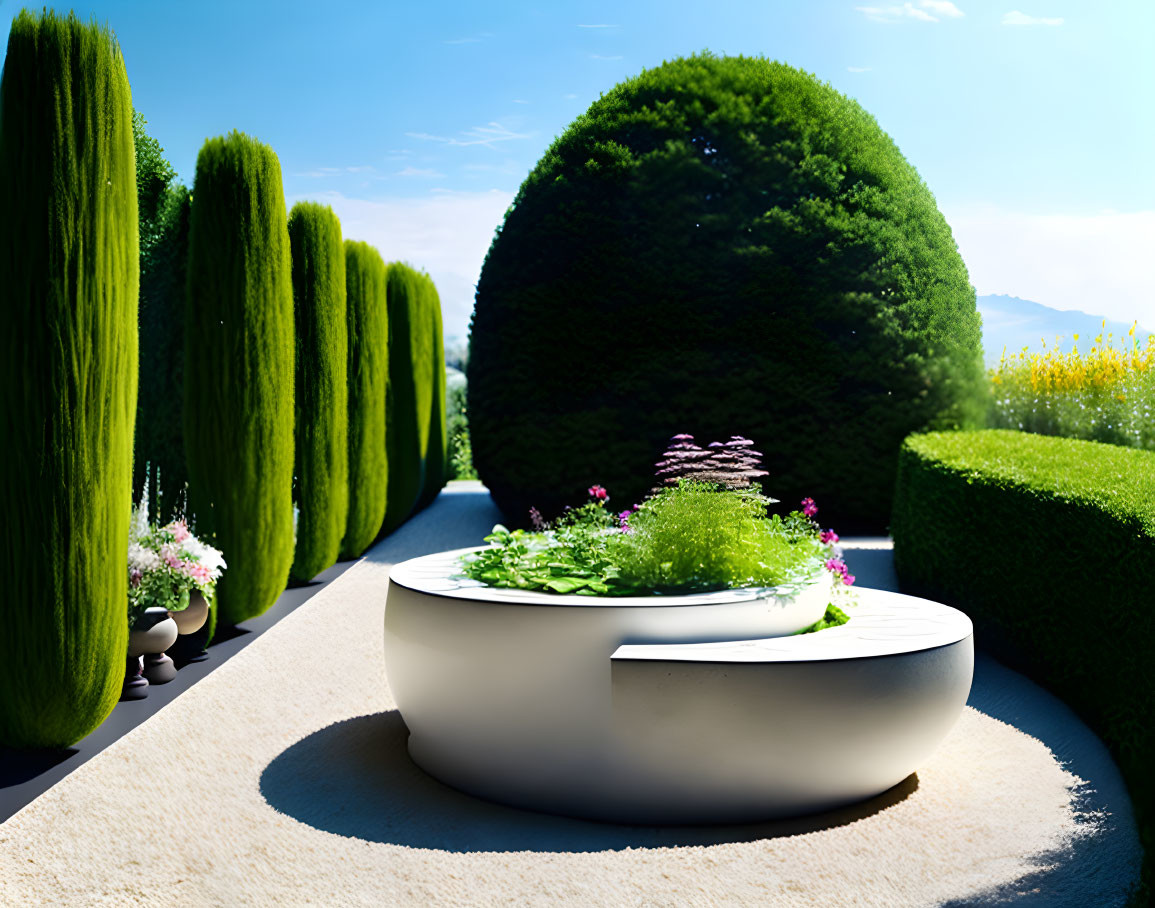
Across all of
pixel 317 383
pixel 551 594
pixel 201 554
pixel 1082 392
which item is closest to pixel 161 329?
pixel 317 383

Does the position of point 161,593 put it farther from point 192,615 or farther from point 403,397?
point 403,397

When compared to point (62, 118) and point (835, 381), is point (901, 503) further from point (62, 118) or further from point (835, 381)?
point (62, 118)

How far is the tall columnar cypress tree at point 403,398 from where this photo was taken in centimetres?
1149

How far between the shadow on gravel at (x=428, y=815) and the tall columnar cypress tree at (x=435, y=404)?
861cm

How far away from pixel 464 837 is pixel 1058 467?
4.86 meters

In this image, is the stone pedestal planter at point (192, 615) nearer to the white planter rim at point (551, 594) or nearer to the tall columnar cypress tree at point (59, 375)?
the tall columnar cypress tree at point (59, 375)

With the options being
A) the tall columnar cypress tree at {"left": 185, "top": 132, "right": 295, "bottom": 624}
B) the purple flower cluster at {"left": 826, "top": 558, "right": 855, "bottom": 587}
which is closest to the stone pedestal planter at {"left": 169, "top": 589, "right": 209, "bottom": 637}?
the tall columnar cypress tree at {"left": 185, "top": 132, "right": 295, "bottom": 624}

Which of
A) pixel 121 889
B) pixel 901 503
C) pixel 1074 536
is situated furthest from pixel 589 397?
pixel 121 889

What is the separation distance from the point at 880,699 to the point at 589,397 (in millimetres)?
7073

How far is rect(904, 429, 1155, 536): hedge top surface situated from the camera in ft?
17.3

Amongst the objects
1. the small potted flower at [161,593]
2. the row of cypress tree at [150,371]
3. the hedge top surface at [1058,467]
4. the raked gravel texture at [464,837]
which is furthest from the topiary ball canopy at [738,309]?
the raked gravel texture at [464,837]

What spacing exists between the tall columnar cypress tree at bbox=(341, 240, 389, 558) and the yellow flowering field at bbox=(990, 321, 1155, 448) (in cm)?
781

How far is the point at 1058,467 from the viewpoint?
6.64 metres

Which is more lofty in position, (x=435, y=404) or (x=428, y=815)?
(x=435, y=404)
